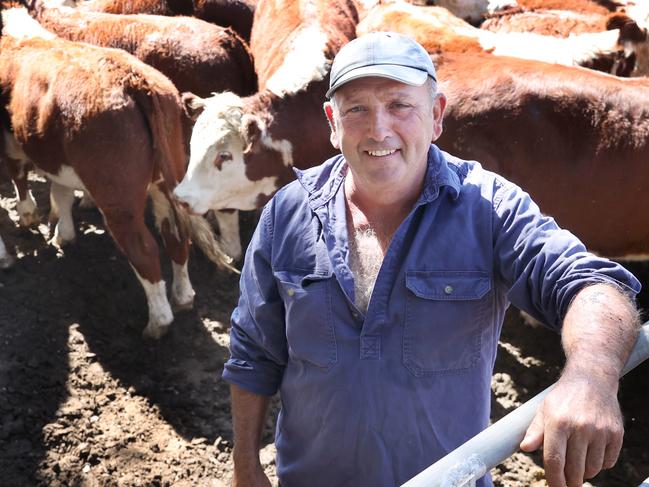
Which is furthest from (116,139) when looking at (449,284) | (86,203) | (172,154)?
(449,284)

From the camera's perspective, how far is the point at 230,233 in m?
5.95

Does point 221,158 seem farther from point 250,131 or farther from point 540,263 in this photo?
point 540,263

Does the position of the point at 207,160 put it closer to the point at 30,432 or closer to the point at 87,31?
the point at 30,432

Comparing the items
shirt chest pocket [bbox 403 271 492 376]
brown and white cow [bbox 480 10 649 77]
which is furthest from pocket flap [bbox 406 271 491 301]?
brown and white cow [bbox 480 10 649 77]

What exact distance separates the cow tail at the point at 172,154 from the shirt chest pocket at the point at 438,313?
10.0 feet

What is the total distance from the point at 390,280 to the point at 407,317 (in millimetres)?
108

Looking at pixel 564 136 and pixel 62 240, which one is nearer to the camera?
pixel 564 136

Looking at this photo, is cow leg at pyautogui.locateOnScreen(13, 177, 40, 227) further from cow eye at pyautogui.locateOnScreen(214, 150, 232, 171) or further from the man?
the man

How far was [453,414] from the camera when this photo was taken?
1887mm

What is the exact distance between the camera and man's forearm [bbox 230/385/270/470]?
217cm

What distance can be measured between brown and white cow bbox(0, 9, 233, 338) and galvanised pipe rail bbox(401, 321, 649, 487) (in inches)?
145

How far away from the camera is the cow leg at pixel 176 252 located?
5.14 m

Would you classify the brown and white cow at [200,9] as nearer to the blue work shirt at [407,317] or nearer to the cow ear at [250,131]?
the cow ear at [250,131]

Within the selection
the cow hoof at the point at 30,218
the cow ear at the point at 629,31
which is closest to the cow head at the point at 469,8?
the cow ear at the point at 629,31
